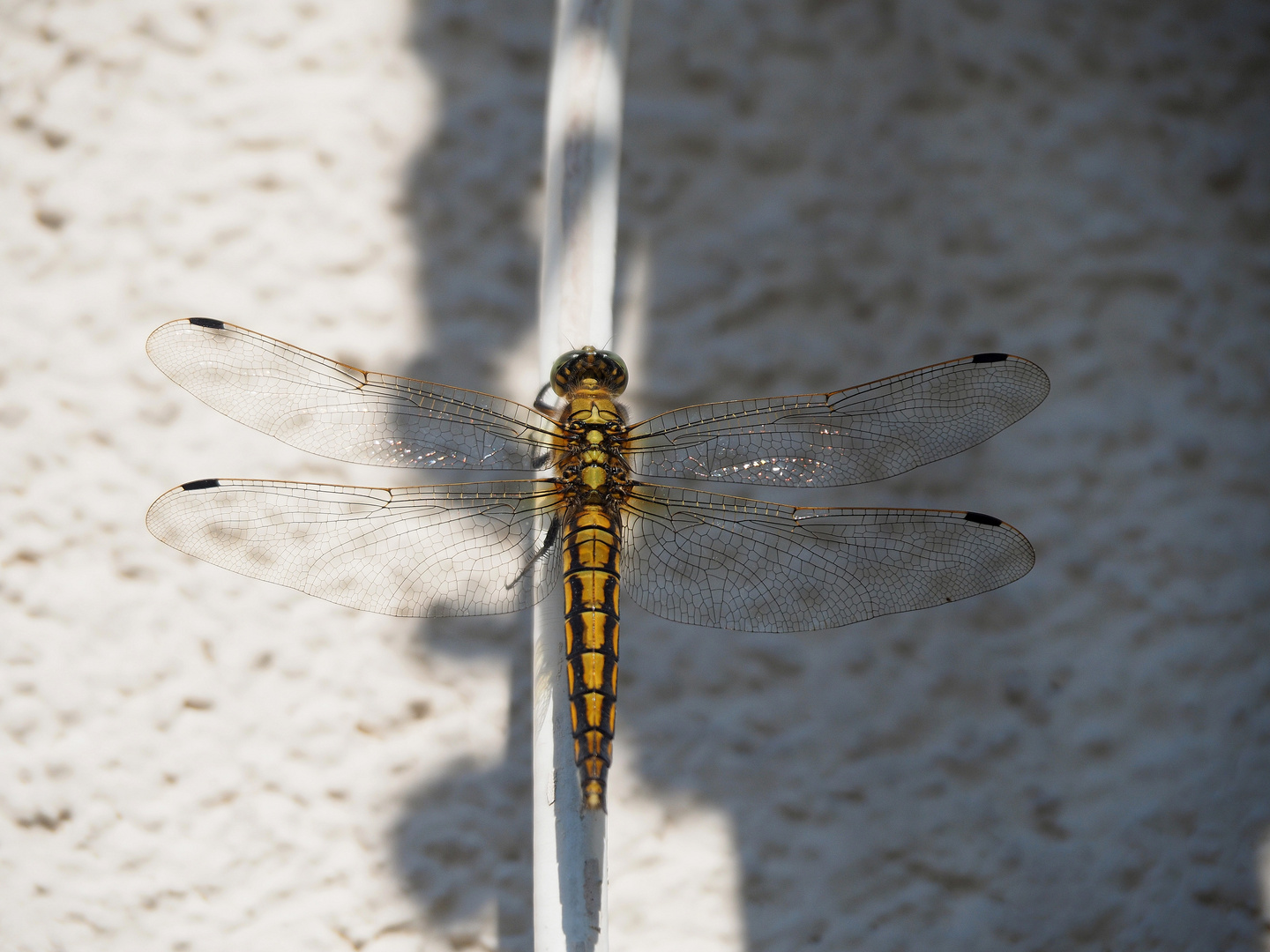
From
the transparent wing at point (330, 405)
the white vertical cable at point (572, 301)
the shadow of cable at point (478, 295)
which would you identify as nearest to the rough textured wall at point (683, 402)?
the shadow of cable at point (478, 295)

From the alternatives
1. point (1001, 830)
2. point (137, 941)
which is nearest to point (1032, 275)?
point (1001, 830)

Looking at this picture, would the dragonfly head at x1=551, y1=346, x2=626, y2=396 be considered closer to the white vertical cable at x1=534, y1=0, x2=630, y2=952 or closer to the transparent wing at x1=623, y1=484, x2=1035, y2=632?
the white vertical cable at x1=534, y1=0, x2=630, y2=952

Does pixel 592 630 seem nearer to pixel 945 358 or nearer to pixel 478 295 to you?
pixel 478 295

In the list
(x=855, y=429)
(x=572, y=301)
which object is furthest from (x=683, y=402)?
(x=572, y=301)

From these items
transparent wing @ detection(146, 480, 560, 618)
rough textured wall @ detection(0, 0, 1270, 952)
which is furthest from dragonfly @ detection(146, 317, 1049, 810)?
rough textured wall @ detection(0, 0, 1270, 952)

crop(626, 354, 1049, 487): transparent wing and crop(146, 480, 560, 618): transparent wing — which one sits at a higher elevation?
crop(626, 354, 1049, 487): transparent wing

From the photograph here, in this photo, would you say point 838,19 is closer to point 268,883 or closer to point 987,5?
point 987,5
